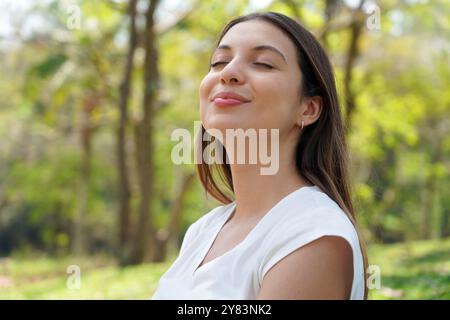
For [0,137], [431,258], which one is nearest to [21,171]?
[0,137]

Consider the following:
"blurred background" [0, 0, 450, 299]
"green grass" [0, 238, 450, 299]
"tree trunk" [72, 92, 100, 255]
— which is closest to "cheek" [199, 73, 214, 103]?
"green grass" [0, 238, 450, 299]

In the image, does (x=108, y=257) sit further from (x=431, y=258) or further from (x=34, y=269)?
(x=431, y=258)

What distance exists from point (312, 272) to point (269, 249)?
116 millimetres

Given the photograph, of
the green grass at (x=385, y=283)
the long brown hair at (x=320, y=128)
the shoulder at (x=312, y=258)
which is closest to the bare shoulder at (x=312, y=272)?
the shoulder at (x=312, y=258)

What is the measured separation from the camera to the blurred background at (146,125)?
8.80 meters

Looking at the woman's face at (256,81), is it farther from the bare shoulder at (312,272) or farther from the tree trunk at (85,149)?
the tree trunk at (85,149)

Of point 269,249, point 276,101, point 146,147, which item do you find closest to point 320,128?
point 276,101

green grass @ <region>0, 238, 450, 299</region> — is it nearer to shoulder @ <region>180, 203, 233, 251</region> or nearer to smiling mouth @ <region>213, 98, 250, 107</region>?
shoulder @ <region>180, 203, 233, 251</region>

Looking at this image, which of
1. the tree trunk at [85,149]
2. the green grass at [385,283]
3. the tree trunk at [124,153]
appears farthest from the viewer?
the tree trunk at [85,149]

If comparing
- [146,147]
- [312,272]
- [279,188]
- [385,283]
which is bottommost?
[385,283]

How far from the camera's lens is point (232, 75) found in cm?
151

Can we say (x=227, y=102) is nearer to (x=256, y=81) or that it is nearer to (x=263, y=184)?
(x=256, y=81)

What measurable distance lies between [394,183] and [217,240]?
17.1 m

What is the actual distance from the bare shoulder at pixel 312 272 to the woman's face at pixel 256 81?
1.18 ft
